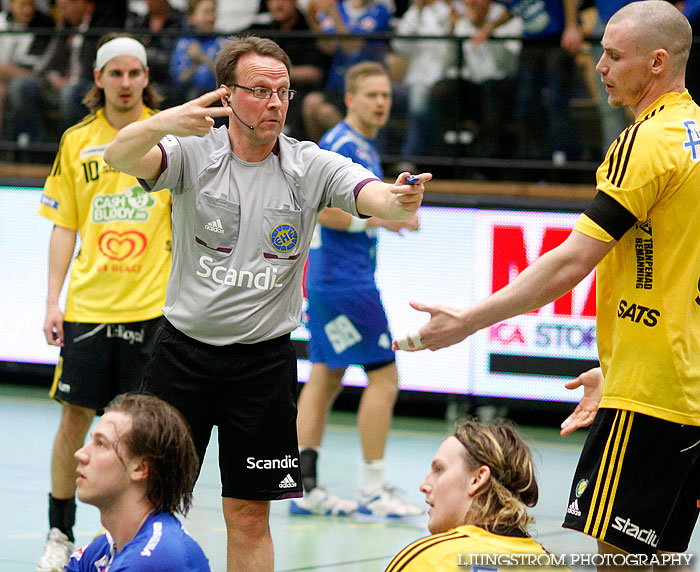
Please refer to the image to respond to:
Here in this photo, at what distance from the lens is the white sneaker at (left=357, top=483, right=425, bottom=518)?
5.90 m

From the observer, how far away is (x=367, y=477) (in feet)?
19.8

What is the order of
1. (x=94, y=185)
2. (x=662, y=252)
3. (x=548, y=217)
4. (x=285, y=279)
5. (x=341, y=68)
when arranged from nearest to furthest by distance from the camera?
(x=662, y=252)
(x=285, y=279)
(x=94, y=185)
(x=548, y=217)
(x=341, y=68)

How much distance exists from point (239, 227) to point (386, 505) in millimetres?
2684

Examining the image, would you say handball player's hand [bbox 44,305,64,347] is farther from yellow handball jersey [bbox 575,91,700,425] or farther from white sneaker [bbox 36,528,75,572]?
yellow handball jersey [bbox 575,91,700,425]

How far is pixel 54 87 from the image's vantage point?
9617 mm

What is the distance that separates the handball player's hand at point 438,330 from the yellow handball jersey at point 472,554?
557mm

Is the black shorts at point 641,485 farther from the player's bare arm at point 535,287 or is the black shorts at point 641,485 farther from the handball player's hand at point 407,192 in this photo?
the handball player's hand at point 407,192

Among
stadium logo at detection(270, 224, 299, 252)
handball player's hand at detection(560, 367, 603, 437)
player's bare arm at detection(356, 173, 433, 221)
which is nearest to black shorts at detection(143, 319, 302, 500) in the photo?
stadium logo at detection(270, 224, 299, 252)

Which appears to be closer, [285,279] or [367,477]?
[285,279]

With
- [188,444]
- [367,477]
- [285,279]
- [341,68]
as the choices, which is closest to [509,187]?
[341,68]

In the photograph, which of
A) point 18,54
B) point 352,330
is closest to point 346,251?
point 352,330

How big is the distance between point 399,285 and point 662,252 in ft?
17.7

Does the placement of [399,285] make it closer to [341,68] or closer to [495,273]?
[495,273]

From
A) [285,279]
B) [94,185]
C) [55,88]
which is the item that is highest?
[55,88]
